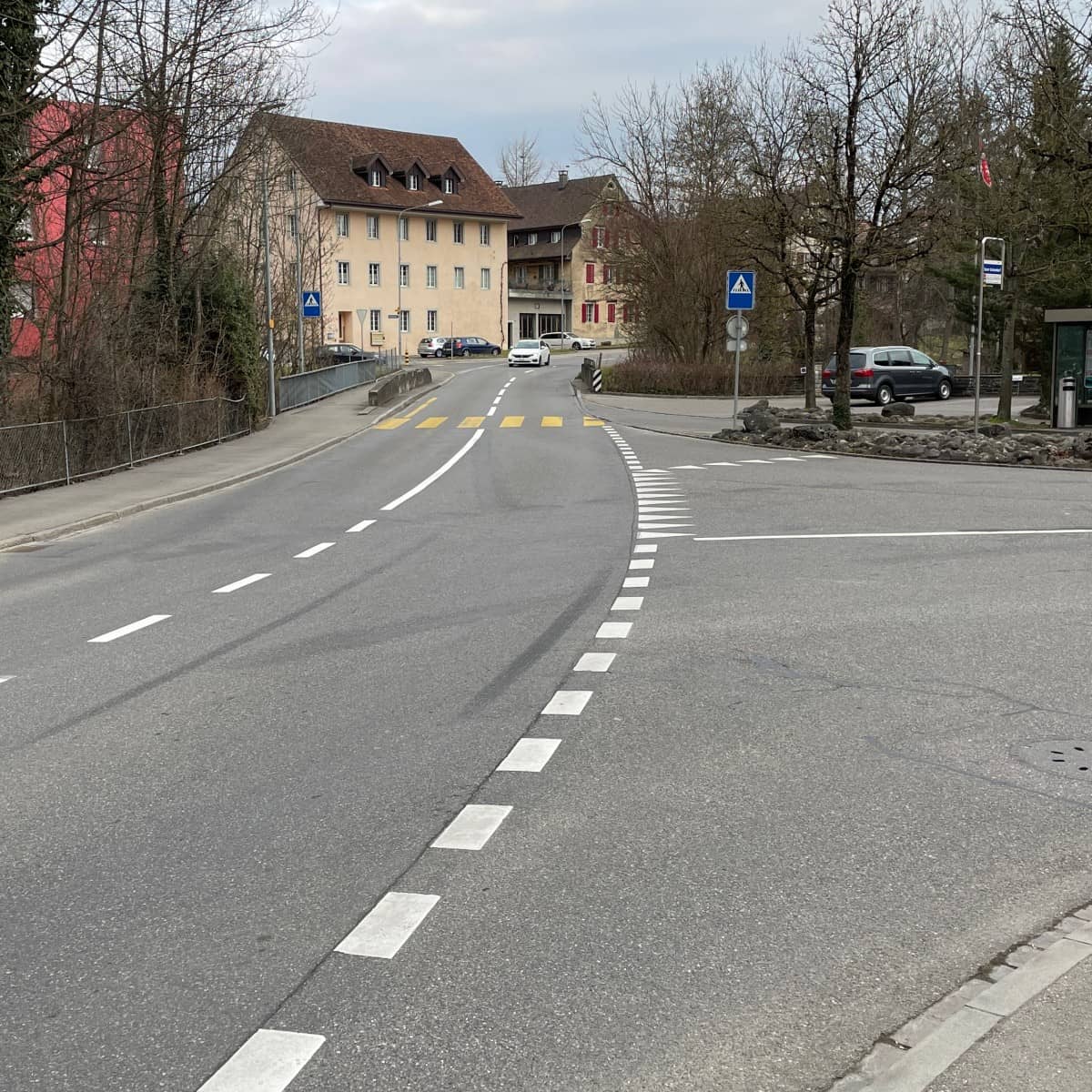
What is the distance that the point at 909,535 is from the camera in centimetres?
1433

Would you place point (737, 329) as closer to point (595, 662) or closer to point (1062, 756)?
point (595, 662)

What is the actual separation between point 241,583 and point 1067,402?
79.8 ft

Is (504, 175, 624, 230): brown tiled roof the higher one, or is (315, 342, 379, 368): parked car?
(504, 175, 624, 230): brown tiled roof

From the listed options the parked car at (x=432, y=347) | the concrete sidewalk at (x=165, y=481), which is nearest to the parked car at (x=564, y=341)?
the parked car at (x=432, y=347)

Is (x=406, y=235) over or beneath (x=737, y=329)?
over

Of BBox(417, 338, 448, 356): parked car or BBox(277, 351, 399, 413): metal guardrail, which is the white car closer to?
BBox(417, 338, 448, 356): parked car

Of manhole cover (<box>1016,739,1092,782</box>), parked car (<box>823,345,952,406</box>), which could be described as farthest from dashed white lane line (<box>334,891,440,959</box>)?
parked car (<box>823,345,952,406</box>)

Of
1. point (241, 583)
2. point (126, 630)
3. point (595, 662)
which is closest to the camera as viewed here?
point (595, 662)

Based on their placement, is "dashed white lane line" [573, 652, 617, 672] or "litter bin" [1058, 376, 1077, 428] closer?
"dashed white lane line" [573, 652, 617, 672]

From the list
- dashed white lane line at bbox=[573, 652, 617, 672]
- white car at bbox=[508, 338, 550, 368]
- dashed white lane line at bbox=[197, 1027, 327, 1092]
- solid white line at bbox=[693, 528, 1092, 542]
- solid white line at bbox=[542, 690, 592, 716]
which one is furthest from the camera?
white car at bbox=[508, 338, 550, 368]

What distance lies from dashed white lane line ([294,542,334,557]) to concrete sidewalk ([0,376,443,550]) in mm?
3786

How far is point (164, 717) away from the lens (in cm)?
721

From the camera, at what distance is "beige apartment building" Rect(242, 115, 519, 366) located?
8612cm

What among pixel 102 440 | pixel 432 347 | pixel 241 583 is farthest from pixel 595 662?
pixel 432 347
